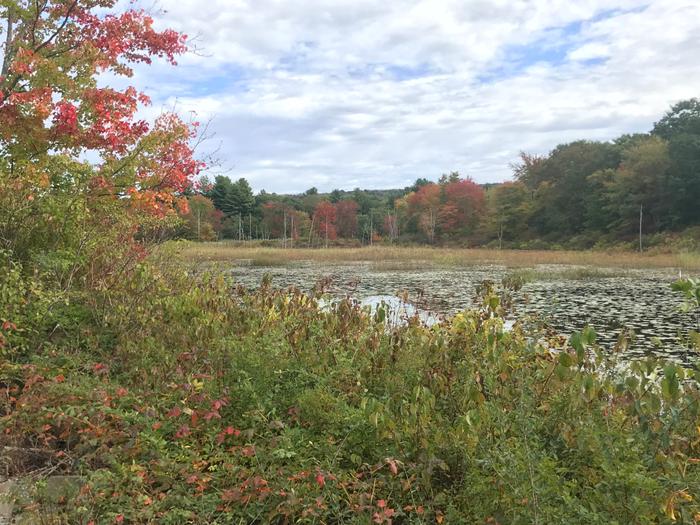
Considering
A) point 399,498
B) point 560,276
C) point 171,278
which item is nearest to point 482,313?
point 399,498

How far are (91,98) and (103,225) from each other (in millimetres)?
1909

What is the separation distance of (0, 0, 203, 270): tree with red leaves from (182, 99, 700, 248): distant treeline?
854 inches

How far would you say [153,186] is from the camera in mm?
6863

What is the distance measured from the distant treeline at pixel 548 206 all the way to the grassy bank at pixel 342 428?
25.3 m

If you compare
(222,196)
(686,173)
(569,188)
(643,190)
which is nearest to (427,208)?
(569,188)

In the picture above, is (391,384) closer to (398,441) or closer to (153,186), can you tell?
(398,441)

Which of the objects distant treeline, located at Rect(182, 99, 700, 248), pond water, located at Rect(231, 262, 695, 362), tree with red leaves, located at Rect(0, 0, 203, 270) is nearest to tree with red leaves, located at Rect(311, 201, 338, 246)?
distant treeline, located at Rect(182, 99, 700, 248)

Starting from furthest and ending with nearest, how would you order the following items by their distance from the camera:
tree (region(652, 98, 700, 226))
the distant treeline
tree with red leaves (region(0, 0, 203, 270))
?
the distant treeline < tree (region(652, 98, 700, 226)) < tree with red leaves (region(0, 0, 203, 270))

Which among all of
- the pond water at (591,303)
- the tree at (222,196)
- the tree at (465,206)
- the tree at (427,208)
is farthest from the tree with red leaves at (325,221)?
the pond water at (591,303)

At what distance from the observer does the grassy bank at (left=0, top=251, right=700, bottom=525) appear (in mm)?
2309

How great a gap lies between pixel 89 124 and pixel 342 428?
17.6 feet

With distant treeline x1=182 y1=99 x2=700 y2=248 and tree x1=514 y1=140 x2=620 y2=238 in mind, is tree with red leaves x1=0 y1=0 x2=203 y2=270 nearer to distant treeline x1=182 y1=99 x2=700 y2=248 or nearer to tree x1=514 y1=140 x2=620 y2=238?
distant treeline x1=182 y1=99 x2=700 y2=248

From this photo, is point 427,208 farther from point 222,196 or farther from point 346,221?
point 222,196

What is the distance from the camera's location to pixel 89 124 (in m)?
6.51
